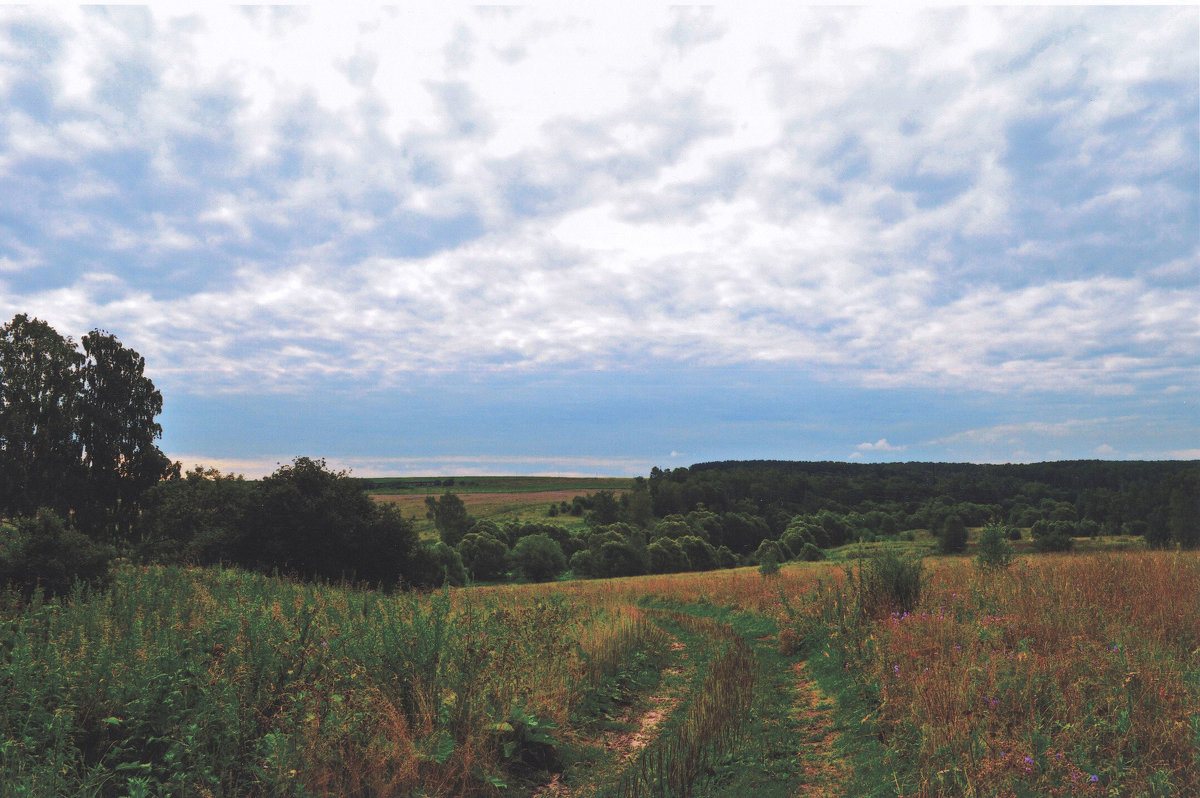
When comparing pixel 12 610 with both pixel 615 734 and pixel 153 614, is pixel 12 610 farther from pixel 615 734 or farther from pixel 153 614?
pixel 615 734

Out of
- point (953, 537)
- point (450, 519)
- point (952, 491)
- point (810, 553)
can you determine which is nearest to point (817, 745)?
point (810, 553)

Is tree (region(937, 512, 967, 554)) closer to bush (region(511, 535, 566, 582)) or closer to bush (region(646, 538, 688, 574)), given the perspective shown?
bush (region(646, 538, 688, 574))

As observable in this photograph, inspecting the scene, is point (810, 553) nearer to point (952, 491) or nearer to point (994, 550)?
point (952, 491)

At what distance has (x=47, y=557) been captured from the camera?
11.3 metres

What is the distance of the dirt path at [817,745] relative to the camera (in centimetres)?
594

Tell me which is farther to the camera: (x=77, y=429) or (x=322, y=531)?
(x=77, y=429)

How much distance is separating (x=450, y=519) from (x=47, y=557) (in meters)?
78.9

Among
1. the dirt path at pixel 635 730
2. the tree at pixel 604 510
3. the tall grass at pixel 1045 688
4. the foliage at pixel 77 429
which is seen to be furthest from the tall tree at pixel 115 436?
the tree at pixel 604 510

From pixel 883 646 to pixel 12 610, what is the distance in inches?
525

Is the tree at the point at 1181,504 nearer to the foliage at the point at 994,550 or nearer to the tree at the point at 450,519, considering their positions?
the foliage at the point at 994,550

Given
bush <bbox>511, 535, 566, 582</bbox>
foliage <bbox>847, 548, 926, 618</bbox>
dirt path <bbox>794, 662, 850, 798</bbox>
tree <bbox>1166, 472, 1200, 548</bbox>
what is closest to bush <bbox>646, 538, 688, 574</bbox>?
bush <bbox>511, 535, 566, 582</bbox>

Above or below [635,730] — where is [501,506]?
below

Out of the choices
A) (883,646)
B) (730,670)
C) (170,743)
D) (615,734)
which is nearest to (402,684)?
(170,743)

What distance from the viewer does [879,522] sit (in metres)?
106
